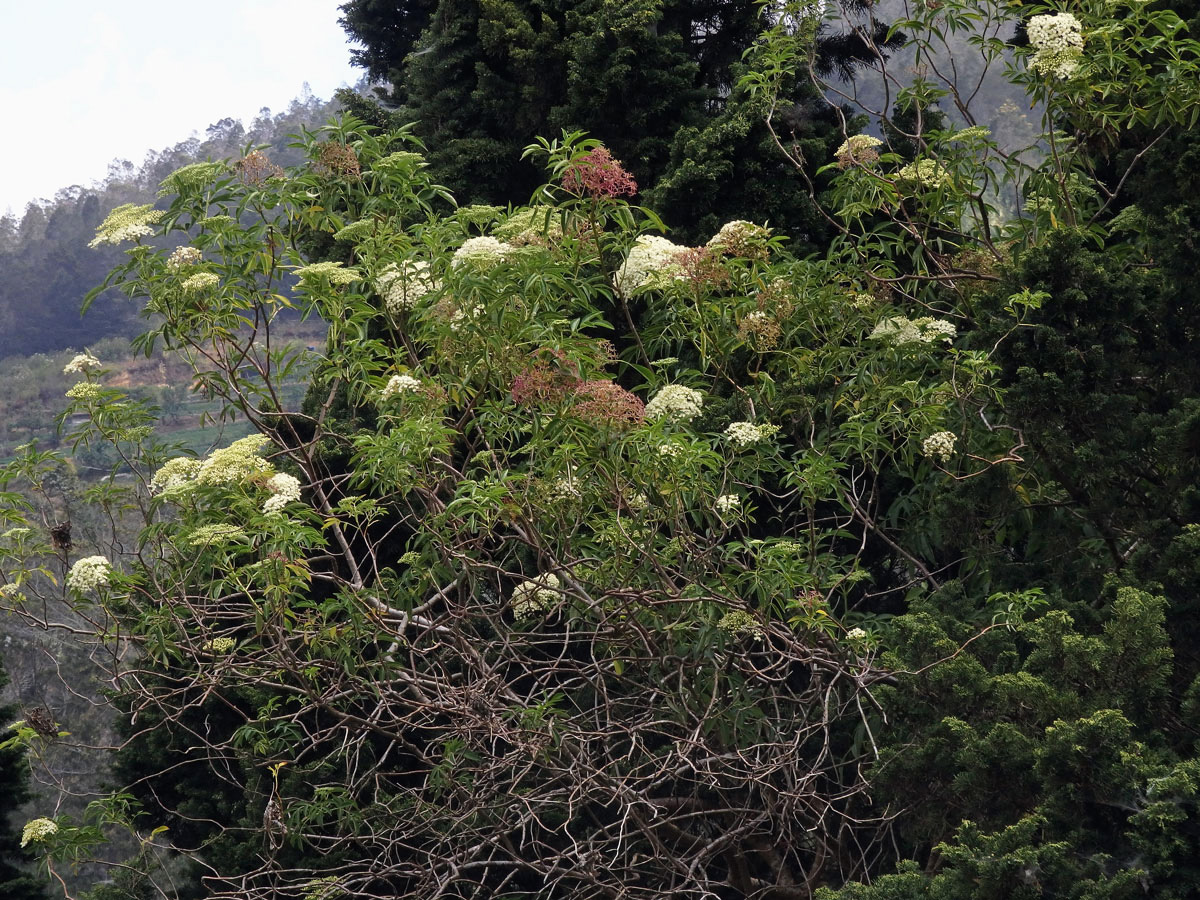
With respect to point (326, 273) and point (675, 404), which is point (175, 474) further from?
point (675, 404)

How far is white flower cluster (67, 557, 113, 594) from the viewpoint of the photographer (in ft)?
11.8

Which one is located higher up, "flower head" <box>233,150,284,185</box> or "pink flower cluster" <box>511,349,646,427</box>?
"flower head" <box>233,150,284,185</box>

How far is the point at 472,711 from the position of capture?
3775mm

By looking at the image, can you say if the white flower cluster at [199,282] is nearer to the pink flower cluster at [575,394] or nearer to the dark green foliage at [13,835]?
the pink flower cluster at [575,394]

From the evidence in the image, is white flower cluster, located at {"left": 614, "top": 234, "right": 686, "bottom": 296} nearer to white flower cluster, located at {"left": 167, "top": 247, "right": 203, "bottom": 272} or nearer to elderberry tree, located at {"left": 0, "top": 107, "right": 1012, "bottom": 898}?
elderberry tree, located at {"left": 0, "top": 107, "right": 1012, "bottom": 898}

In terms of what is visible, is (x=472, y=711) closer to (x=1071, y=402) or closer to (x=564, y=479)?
(x=564, y=479)

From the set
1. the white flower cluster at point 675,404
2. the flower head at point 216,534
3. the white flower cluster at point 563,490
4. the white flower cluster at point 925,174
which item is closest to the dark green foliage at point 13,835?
the flower head at point 216,534

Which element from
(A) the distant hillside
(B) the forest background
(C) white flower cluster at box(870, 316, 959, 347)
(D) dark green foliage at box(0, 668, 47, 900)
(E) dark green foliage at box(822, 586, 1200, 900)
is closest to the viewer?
(E) dark green foliage at box(822, 586, 1200, 900)

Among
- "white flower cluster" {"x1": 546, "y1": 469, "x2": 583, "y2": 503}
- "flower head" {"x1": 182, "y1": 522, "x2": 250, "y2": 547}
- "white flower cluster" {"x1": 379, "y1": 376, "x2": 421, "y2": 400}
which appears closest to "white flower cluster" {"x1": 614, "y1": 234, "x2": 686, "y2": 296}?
"white flower cluster" {"x1": 546, "y1": 469, "x2": 583, "y2": 503}

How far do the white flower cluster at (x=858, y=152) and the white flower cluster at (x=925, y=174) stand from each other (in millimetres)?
132

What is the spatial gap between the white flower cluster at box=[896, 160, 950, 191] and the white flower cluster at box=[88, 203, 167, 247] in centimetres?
273

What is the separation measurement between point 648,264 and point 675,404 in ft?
2.18

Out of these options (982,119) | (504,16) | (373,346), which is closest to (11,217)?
(982,119)

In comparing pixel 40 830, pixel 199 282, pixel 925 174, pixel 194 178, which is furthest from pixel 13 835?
pixel 925 174
